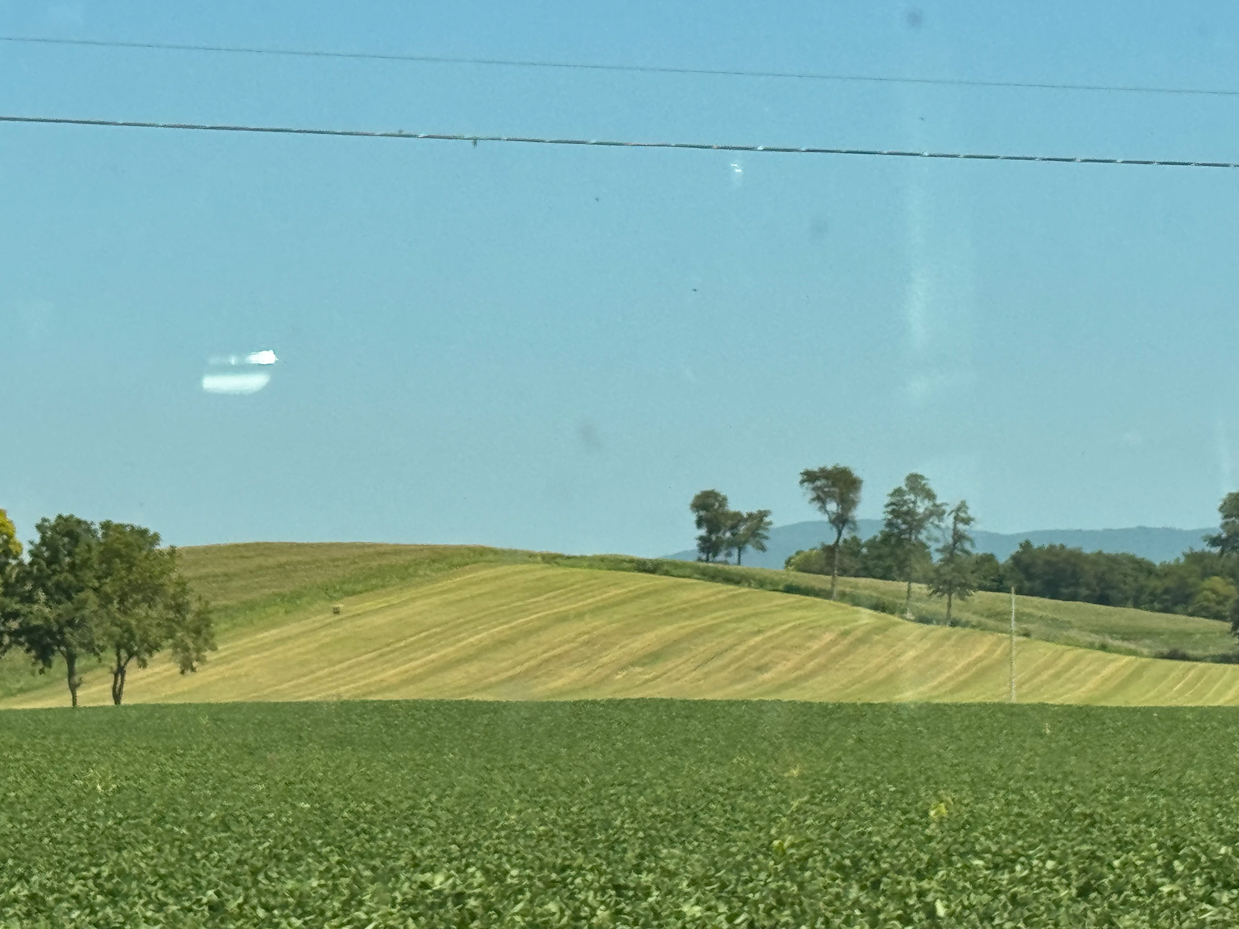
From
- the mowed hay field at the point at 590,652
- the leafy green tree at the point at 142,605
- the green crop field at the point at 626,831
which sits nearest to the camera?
the green crop field at the point at 626,831

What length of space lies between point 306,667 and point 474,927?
65.5 m

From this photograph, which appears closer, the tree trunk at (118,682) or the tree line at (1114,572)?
the tree trunk at (118,682)

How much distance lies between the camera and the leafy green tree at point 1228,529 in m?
147

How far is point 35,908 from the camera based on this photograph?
15672mm

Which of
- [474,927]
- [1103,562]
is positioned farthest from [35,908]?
[1103,562]

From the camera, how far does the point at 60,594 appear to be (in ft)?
233

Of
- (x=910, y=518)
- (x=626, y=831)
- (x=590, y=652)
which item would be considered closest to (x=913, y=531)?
(x=910, y=518)

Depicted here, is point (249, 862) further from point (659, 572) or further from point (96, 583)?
point (659, 572)

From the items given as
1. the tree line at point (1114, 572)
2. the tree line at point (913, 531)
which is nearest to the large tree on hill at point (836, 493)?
the tree line at point (913, 531)

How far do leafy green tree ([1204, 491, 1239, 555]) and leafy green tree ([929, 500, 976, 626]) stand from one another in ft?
179

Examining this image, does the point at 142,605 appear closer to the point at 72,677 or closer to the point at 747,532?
the point at 72,677

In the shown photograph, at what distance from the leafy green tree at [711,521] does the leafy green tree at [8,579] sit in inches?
3968

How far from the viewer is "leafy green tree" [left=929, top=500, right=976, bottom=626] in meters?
103

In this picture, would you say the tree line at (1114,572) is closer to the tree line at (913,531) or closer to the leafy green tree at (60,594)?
the tree line at (913,531)
